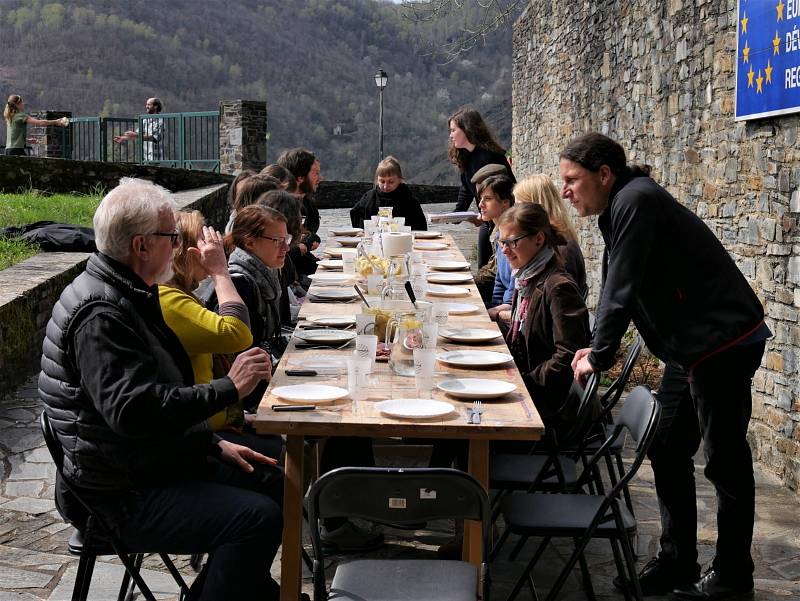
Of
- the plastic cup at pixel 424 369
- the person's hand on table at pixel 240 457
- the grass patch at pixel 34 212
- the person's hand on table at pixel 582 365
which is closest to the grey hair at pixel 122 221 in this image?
the person's hand on table at pixel 240 457

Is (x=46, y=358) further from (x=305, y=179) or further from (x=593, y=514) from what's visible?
(x=305, y=179)

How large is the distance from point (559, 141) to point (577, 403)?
32.0ft

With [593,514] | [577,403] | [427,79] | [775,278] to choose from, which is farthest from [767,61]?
[427,79]

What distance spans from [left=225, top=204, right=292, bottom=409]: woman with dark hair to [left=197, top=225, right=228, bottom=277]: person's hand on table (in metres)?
0.56

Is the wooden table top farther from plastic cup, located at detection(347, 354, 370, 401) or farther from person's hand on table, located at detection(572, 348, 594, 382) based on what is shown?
person's hand on table, located at detection(572, 348, 594, 382)

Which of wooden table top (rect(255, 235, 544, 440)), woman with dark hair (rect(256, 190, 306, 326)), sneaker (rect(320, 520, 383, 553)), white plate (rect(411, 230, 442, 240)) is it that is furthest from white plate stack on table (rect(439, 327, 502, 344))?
white plate (rect(411, 230, 442, 240))

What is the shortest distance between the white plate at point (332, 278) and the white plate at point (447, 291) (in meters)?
0.51

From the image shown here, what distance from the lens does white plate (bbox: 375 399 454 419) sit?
10.1 feet

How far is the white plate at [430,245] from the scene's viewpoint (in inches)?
299

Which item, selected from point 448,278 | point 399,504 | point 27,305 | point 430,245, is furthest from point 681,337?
point 27,305

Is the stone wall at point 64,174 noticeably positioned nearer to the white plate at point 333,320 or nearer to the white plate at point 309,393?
the white plate at point 333,320

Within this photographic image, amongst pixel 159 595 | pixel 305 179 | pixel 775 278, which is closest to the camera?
pixel 159 595

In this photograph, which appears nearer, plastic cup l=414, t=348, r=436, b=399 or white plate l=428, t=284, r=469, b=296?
plastic cup l=414, t=348, r=436, b=399

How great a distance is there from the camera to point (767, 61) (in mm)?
5320
